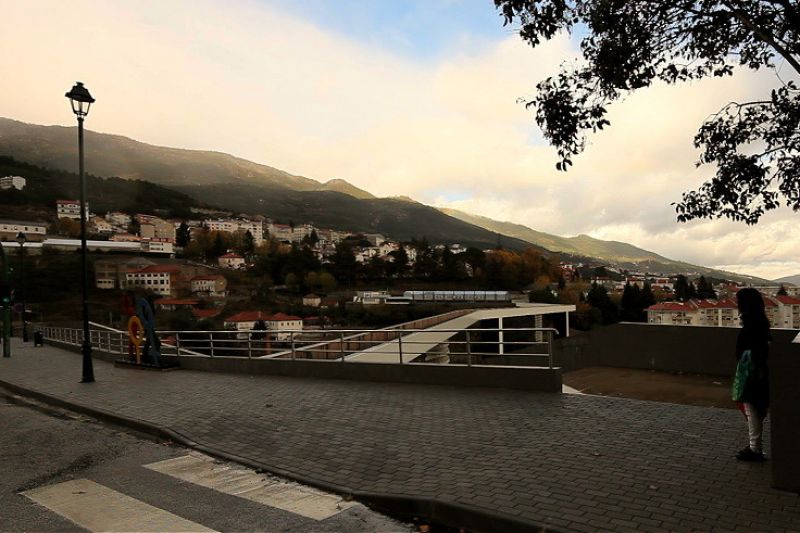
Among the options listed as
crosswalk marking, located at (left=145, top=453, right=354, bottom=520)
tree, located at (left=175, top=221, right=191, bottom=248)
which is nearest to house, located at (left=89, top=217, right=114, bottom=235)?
tree, located at (left=175, top=221, right=191, bottom=248)

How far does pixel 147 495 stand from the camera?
479 centimetres

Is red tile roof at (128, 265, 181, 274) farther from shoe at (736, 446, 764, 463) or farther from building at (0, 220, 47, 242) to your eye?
shoe at (736, 446, 764, 463)

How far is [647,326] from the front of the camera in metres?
14.6

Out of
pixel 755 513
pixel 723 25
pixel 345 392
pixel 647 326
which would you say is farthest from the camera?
pixel 647 326

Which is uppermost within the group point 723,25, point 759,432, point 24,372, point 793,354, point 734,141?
point 723,25

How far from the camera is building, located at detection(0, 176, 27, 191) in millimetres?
161788

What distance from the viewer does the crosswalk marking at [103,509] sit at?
407 cm

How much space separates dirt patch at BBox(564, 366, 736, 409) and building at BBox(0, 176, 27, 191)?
19699cm

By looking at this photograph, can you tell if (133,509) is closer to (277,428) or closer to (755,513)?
(277,428)

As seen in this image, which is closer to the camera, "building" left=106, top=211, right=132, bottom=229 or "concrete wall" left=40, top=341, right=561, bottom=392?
"concrete wall" left=40, top=341, right=561, bottom=392

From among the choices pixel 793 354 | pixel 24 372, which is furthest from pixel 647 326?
pixel 24 372

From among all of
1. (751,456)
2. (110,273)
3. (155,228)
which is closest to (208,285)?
(110,273)

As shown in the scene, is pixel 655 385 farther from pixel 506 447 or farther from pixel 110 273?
pixel 110 273

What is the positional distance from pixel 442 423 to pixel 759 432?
3.63m
